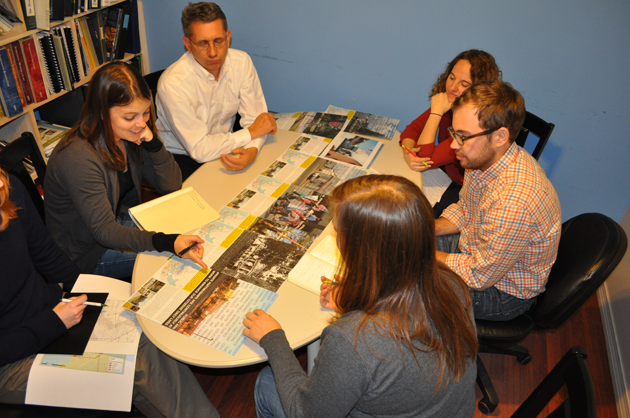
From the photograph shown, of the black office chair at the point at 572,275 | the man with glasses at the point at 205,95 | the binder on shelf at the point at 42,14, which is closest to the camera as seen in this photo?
the black office chair at the point at 572,275

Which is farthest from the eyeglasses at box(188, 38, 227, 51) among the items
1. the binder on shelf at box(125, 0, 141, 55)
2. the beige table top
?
the binder on shelf at box(125, 0, 141, 55)

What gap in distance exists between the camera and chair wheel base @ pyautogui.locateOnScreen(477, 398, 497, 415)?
1788 mm

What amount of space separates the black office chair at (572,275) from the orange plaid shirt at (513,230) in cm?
7

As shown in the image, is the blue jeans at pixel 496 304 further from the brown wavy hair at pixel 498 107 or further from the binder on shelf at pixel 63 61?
the binder on shelf at pixel 63 61

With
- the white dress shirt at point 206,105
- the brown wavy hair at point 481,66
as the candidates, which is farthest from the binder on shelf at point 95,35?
the brown wavy hair at point 481,66

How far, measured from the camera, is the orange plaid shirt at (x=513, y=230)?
1318mm

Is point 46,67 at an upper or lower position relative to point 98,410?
upper

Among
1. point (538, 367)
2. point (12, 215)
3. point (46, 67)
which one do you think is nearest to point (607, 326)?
point (538, 367)

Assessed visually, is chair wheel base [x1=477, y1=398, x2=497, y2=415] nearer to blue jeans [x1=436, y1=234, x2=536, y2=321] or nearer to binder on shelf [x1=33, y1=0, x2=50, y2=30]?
blue jeans [x1=436, y1=234, x2=536, y2=321]

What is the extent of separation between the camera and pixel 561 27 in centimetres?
216

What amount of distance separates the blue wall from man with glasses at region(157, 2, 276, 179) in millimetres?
561

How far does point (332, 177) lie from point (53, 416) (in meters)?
1.31

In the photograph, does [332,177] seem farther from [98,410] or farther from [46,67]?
[46,67]

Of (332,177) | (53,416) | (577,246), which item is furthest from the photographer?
(332,177)
